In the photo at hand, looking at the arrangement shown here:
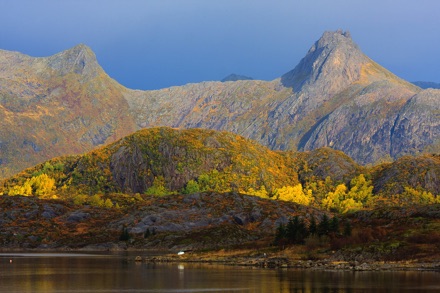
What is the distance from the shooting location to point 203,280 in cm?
11225

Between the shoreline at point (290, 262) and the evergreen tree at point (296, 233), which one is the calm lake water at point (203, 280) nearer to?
the shoreline at point (290, 262)

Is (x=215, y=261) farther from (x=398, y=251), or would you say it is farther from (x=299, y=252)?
(x=398, y=251)

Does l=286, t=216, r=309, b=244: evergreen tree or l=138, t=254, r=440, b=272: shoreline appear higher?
l=286, t=216, r=309, b=244: evergreen tree

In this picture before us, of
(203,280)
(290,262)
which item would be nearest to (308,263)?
(290,262)

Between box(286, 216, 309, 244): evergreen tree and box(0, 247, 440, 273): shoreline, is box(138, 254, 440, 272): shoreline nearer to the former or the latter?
box(0, 247, 440, 273): shoreline

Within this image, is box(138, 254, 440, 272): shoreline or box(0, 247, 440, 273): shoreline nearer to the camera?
box(138, 254, 440, 272): shoreline

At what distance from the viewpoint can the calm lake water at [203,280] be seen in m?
96.5

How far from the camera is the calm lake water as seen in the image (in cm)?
9650

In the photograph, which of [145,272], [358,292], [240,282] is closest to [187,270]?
[145,272]

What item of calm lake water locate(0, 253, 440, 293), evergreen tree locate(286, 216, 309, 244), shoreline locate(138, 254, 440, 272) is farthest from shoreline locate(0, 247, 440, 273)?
evergreen tree locate(286, 216, 309, 244)

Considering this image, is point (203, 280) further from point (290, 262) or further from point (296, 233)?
point (296, 233)

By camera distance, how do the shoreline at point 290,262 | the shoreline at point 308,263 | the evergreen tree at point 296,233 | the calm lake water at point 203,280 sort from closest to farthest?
1. the calm lake water at point 203,280
2. the shoreline at point 308,263
3. the shoreline at point 290,262
4. the evergreen tree at point 296,233

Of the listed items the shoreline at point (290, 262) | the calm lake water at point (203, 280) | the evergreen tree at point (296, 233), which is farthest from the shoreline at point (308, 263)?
the evergreen tree at point (296, 233)

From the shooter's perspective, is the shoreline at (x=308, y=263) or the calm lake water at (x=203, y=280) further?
the shoreline at (x=308, y=263)
